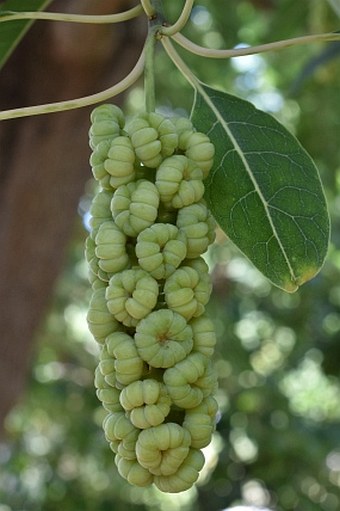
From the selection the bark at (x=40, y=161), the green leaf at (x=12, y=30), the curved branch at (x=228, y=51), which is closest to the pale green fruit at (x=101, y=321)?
the curved branch at (x=228, y=51)

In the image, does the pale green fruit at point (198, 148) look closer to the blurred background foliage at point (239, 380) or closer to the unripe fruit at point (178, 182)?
the unripe fruit at point (178, 182)

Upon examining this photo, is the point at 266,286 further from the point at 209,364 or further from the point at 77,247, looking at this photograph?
the point at 209,364

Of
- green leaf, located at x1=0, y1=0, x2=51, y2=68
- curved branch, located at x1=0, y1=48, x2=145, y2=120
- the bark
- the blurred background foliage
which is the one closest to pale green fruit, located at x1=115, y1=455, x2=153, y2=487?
curved branch, located at x1=0, y1=48, x2=145, y2=120

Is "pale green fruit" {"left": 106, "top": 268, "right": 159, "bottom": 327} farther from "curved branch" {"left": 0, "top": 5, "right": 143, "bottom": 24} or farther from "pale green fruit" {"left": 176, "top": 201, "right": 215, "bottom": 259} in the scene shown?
"curved branch" {"left": 0, "top": 5, "right": 143, "bottom": 24}

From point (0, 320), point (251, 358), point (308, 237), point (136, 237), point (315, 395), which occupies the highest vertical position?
point (136, 237)

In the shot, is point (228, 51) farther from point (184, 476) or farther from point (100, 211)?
point (184, 476)

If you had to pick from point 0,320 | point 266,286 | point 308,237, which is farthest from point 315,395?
point 308,237
